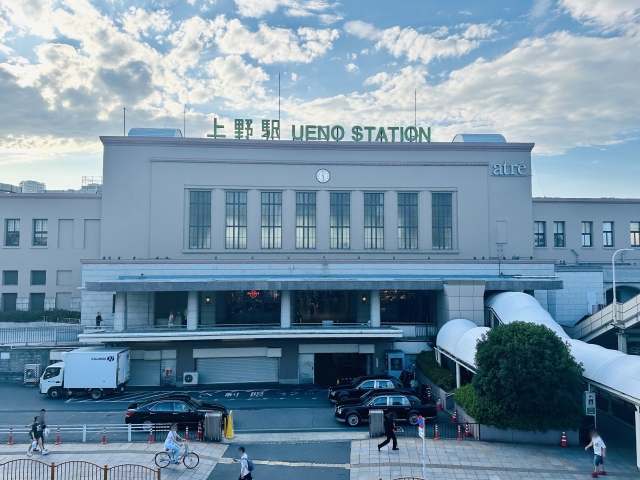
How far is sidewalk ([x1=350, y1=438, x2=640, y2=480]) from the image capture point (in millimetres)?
19891

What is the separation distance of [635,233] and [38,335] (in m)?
57.5

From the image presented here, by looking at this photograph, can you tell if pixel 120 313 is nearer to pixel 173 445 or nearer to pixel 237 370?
pixel 237 370

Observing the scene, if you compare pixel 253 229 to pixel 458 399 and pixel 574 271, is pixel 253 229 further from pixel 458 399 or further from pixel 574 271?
pixel 574 271

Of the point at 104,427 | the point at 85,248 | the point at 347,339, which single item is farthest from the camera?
the point at 85,248

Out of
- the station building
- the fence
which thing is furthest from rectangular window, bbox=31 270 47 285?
the fence

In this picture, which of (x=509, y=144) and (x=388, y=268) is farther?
(x=509, y=144)

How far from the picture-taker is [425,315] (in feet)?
142

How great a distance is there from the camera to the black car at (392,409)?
86.1 ft

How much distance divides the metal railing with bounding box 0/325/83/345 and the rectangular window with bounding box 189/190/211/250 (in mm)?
11797

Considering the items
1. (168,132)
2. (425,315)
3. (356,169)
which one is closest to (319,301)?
(425,315)

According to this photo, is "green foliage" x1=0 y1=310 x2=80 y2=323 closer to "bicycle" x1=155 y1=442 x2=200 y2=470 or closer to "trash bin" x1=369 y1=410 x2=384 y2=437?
"bicycle" x1=155 y1=442 x2=200 y2=470

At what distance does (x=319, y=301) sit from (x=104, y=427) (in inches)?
879

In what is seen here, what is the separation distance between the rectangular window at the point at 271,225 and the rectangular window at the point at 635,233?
37.3 m

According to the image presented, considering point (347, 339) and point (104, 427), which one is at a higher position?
point (347, 339)
